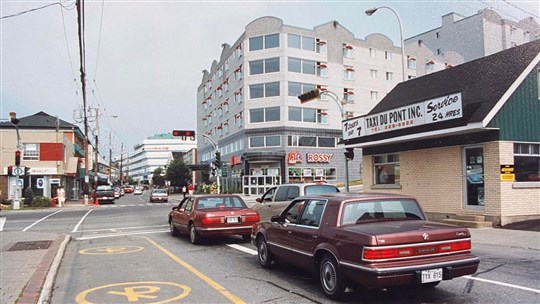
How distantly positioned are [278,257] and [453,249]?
316 cm

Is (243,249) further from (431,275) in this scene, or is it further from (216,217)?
(431,275)

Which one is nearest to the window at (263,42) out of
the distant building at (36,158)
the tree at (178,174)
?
the distant building at (36,158)

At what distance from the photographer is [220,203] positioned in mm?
12836

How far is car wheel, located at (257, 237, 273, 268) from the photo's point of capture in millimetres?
8383

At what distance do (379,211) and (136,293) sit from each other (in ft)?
12.9

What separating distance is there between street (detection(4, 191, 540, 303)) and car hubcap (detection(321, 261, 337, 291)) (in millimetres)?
202

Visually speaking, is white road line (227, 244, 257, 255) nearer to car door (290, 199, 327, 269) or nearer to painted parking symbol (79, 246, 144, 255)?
painted parking symbol (79, 246, 144, 255)

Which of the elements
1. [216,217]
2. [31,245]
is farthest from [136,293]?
[31,245]

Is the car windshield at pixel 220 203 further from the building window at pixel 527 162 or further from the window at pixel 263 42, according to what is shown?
the window at pixel 263 42

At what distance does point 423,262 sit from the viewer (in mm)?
5711

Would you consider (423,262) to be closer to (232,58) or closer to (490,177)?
(490,177)

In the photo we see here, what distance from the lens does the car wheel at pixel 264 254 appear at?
330 inches

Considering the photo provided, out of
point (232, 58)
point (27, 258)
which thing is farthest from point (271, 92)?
point (27, 258)

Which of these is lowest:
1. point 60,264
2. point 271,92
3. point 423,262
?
point 60,264
